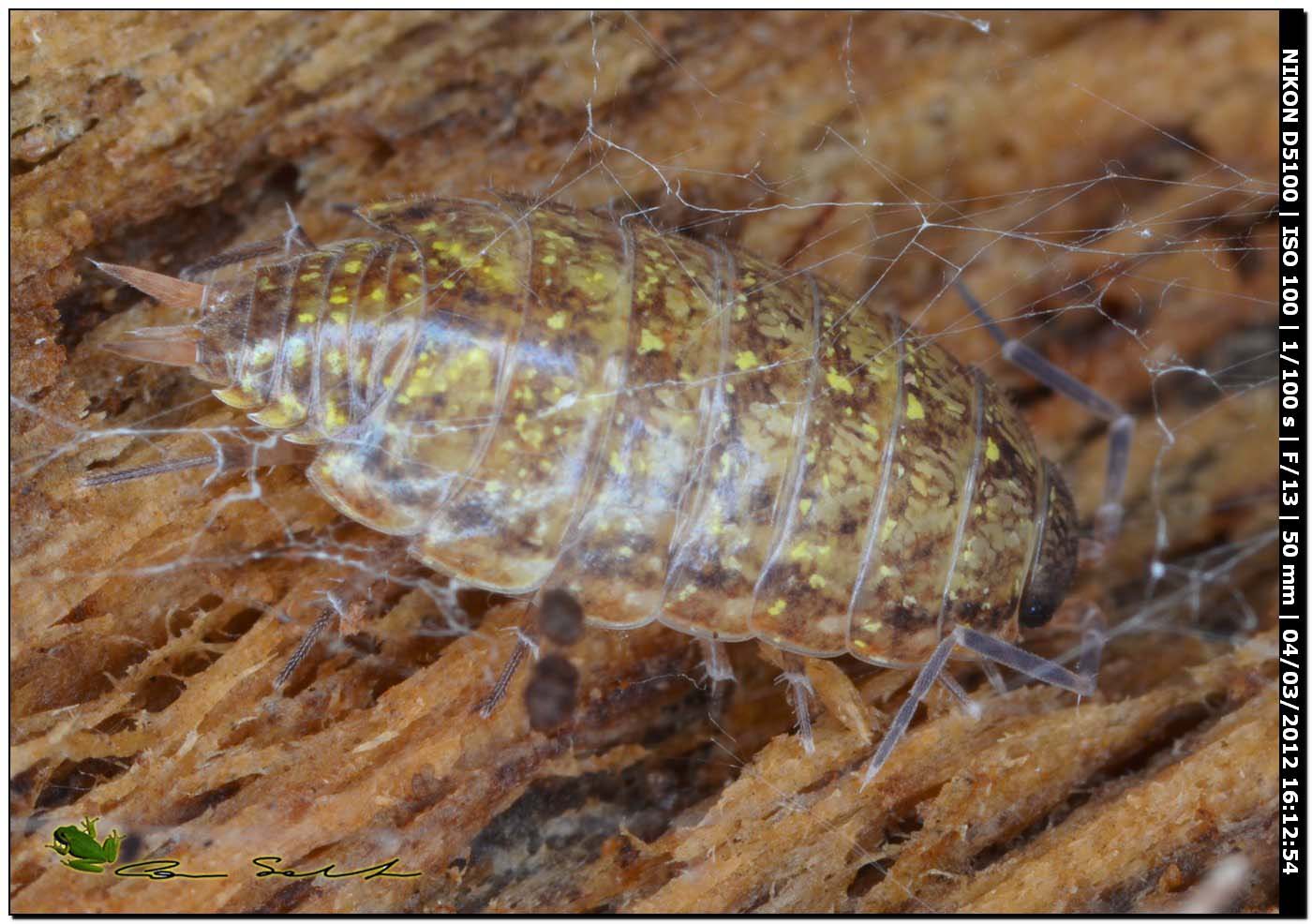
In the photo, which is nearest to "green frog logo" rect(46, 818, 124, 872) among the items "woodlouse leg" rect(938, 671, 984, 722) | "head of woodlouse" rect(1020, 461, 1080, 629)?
"woodlouse leg" rect(938, 671, 984, 722)

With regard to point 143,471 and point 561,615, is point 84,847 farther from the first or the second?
point 561,615

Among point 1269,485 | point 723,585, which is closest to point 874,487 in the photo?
point 723,585

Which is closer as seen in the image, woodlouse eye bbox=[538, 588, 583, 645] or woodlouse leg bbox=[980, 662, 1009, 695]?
woodlouse eye bbox=[538, 588, 583, 645]

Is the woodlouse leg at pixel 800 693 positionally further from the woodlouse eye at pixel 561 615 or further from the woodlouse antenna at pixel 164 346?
the woodlouse antenna at pixel 164 346

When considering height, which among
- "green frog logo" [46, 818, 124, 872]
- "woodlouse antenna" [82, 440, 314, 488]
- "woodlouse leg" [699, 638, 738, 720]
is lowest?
"green frog logo" [46, 818, 124, 872]

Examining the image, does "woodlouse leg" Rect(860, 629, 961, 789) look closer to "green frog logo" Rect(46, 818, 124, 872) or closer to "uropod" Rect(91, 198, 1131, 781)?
"uropod" Rect(91, 198, 1131, 781)

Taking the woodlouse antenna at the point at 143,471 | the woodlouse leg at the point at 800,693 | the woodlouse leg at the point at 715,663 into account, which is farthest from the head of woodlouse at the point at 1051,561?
the woodlouse antenna at the point at 143,471
